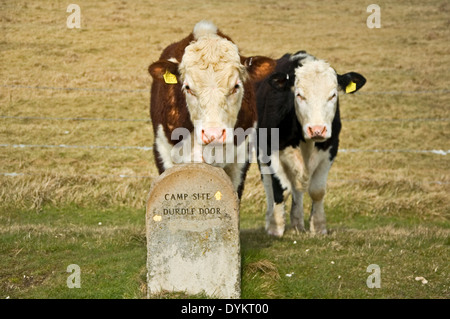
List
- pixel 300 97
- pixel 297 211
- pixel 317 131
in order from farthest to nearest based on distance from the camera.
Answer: pixel 297 211 → pixel 300 97 → pixel 317 131

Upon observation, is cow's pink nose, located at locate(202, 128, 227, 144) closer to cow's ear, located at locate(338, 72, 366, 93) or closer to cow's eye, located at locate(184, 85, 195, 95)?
cow's eye, located at locate(184, 85, 195, 95)

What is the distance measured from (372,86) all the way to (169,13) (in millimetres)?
11692

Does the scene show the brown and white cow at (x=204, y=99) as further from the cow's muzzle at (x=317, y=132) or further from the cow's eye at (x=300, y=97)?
the cow's eye at (x=300, y=97)

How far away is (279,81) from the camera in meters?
9.30

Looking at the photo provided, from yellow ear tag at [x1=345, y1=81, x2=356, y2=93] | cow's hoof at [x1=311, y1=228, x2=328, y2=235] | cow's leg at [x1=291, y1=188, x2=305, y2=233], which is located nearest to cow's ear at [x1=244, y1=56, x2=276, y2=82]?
yellow ear tag at [x1=345, y1=81, x2=356, y2=93]

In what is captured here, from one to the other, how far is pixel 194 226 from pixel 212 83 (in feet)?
5.77

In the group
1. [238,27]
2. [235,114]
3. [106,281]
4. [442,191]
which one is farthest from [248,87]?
[238,27]

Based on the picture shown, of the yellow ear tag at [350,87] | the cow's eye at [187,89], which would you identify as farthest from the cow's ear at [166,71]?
the yellow ear tag at [350,87]

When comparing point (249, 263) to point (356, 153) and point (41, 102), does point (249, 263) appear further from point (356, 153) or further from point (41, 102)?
point (41, 102)

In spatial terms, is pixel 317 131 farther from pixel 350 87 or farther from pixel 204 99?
pixel 204 99

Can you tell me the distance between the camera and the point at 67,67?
2359 centimetres

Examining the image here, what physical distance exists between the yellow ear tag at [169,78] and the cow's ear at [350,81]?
299cm

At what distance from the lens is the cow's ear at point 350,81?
9258 millimetres

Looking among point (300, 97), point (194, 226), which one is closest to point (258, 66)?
point (300, 97)
